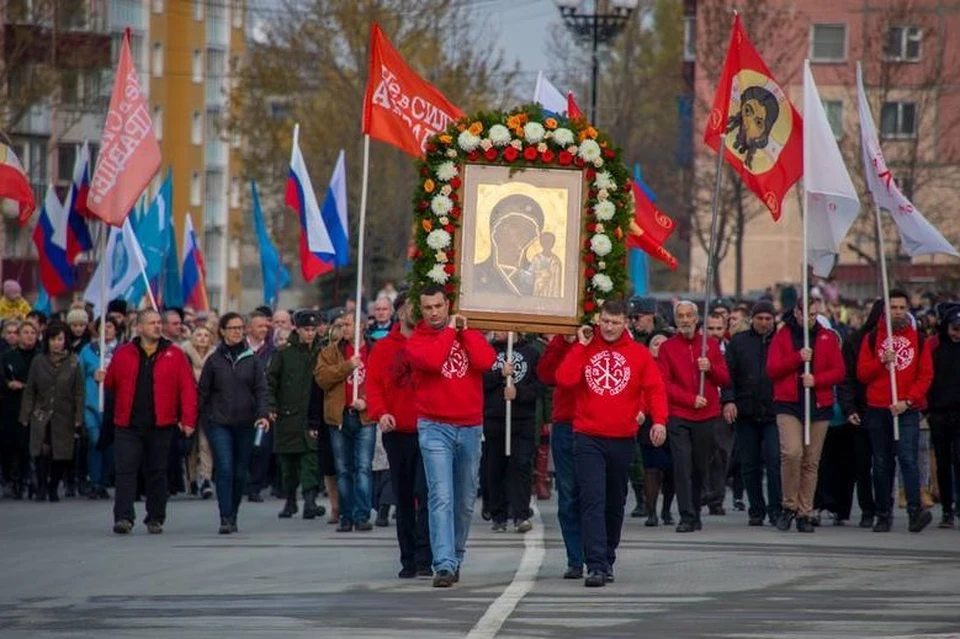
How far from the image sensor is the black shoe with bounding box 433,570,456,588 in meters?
15.9

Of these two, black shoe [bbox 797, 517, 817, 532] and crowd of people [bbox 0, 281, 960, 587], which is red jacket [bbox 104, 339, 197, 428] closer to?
crowd of people [bbox 0, 281, 960, 587]

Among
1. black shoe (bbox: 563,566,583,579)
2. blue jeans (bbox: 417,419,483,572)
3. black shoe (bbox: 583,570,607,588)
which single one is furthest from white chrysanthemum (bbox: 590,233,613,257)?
black shoe (bbox: 583,570,607,588)

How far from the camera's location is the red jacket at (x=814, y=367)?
2145 cm

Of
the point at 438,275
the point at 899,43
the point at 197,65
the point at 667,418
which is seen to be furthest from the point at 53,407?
the point at 197,65

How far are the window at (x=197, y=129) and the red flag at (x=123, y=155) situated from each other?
2944 inches

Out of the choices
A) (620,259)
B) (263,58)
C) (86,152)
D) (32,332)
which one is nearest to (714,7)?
(263,58)

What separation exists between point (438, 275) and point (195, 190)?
84.8m

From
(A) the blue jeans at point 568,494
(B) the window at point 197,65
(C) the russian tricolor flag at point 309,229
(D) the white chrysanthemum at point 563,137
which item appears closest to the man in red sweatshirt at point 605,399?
(A) the blue jeans at point 568,494

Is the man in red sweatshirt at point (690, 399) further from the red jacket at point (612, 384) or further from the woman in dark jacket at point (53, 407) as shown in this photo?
the woman in dark jacket at point (53, 407)

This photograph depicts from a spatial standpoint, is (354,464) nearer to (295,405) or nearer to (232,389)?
(232,389)

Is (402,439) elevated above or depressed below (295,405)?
below

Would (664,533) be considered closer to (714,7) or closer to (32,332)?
(32,332)

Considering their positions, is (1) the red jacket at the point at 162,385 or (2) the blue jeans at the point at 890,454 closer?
(1) the red jacket at the point at 162,385

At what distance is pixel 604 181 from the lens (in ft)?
56.7
